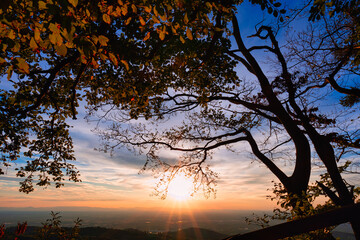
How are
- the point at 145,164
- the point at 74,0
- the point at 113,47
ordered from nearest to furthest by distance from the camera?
1. the point at 74,0
2. the point at 113,47
3. the point at 145,164

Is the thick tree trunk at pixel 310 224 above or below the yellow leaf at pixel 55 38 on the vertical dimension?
below

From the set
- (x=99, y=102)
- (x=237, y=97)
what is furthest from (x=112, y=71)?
(x=237, y=97)

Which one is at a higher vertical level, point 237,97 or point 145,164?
point 237,97

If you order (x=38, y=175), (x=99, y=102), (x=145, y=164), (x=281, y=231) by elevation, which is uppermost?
(x=99, y=102)

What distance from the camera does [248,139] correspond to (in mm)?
10664

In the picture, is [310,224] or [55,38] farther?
[55,38]

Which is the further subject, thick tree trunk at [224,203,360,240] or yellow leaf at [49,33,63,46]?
yellow leaf at [49,33,63,46]

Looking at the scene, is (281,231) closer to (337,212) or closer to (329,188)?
(337,212)

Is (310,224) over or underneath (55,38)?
underneath

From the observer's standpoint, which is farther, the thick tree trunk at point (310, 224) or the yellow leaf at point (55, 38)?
the yellow leaf at point (55, 38)

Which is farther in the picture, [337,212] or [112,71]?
[112,71]

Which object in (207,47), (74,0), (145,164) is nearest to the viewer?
(74,0)

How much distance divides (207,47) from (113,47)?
405 cm

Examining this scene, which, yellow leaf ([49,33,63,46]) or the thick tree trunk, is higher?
yellow leaf ([49,33,63,46])
